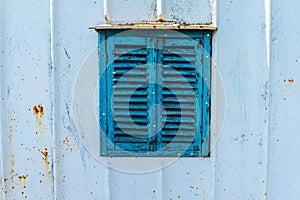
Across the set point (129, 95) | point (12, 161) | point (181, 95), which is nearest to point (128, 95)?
point (129, 95)

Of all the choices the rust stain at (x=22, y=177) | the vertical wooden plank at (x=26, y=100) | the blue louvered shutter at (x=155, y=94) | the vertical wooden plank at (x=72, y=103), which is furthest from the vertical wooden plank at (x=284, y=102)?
the rust stain at (x=22, y=177)

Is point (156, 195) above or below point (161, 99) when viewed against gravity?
below

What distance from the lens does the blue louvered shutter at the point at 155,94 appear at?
1792 mm

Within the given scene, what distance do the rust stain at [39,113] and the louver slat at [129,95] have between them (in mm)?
337

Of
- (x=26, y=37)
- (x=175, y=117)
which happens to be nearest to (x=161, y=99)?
(x=175, y=117)

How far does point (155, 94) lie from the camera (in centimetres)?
181

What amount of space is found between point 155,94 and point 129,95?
119 millimetres

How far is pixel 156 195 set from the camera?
1864 mm

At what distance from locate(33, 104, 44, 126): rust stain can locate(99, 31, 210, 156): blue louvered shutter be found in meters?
0.29

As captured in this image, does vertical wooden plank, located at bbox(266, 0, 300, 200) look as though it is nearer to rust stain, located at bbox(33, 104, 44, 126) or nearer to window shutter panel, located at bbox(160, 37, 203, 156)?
window shutter panel, located at bbox(160, 37, 203, 156)

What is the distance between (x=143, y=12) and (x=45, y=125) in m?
0.69

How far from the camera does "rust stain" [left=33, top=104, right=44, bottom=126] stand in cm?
188

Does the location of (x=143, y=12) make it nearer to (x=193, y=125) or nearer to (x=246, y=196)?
(x=193, y=125)

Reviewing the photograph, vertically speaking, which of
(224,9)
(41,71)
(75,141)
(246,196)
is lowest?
(246,196)
